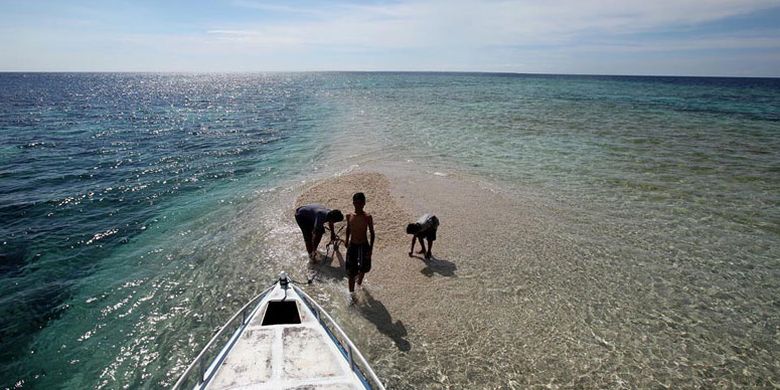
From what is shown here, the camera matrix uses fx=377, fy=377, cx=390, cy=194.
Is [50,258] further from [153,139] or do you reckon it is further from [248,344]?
[153,139]

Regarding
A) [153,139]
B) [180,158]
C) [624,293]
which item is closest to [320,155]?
[180,158]

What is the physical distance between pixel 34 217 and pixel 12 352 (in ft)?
29.5

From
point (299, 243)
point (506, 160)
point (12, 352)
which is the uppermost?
point (506, 160)

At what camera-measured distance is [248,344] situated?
586 centimetres

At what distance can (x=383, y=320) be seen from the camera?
8.22m

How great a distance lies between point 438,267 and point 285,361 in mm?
5687

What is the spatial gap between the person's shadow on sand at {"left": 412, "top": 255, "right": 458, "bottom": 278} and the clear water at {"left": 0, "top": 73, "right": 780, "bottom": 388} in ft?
2.33

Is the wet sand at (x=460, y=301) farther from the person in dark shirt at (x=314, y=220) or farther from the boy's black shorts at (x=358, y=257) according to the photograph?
the person in dark shirt at (x=314, y=220)

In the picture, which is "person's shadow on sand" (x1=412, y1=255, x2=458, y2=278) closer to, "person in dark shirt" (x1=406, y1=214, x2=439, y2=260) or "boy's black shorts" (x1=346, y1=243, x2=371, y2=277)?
"person in dark shirt" (x1=406, y1=214, x2=439, y2=260)

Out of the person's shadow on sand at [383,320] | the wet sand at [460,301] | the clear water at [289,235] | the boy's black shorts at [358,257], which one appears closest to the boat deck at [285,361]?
the wet sand at [460,301]

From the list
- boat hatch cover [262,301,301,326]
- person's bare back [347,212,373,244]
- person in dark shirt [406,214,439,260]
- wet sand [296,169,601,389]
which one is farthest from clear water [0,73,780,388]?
person's bare back [347,212,373,244]

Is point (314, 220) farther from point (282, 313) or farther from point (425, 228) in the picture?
point (282, 313)

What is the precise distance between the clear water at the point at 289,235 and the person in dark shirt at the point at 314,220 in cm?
123

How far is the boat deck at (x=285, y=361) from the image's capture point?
5062 mm
